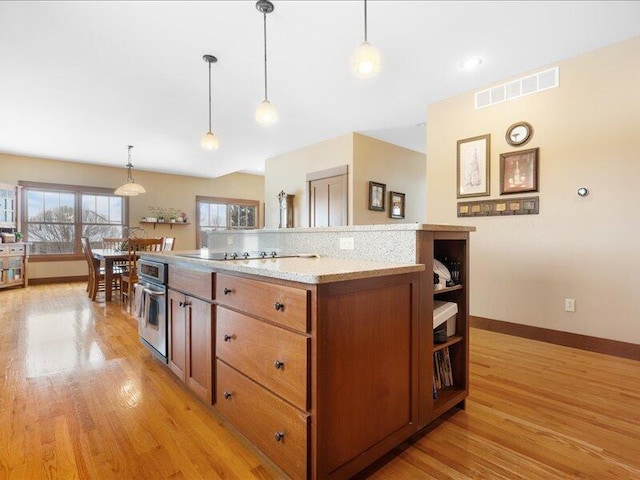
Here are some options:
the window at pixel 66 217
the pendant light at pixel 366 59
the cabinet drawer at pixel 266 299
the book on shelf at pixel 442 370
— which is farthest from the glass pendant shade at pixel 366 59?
the window at pixel 66 217

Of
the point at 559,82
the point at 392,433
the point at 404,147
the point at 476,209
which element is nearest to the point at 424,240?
the point at 392,433

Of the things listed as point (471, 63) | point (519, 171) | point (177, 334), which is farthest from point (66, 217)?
point (519, 171)

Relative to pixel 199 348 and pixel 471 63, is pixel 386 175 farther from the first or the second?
pixel 199 348

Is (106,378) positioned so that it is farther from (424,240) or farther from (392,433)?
(424,240)

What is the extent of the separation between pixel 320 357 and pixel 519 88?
3521mm

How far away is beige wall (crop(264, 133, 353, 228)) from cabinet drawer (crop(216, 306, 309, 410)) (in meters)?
3.80

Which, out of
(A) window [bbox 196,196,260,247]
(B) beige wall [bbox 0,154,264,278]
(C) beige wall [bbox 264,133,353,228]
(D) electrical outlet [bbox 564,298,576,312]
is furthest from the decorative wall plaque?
(B) beige wall [bbox 0,154,264,278]

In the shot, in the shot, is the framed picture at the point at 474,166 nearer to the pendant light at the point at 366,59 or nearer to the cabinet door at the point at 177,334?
the pendant light at the point at 366,59

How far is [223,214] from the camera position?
30.1ft

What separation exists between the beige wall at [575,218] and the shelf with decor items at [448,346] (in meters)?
1.75

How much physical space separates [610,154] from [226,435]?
11.9 ft

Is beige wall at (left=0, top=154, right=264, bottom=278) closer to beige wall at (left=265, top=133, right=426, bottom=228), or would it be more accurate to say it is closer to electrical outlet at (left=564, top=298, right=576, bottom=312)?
beige wall at (left=265, top=133, right=426, bottom=228)

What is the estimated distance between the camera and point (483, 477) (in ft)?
4.49

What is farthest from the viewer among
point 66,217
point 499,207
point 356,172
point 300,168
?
point 66,217
